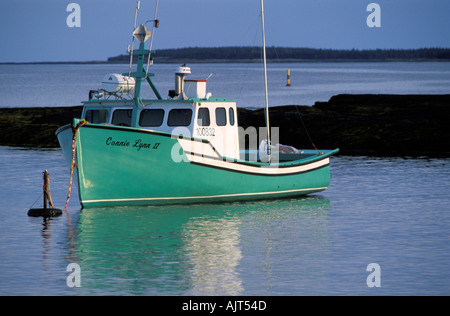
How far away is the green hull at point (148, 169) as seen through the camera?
22.1 metres

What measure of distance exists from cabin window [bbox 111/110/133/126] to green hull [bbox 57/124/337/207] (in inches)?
74.9

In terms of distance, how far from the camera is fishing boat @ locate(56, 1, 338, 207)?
22.2 metres

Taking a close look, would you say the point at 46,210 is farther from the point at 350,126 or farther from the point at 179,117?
the point at 350,126

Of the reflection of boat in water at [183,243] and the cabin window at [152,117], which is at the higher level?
the cabin window at [152,117]

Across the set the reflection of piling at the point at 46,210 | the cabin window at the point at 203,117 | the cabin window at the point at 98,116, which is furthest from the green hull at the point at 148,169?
the cabin window at the point at 98,116

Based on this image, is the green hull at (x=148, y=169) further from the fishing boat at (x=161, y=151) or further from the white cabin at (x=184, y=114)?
the white cabin at (x=184, y=114)

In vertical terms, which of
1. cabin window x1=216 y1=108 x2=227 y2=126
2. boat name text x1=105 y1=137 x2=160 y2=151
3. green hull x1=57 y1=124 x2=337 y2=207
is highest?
cabin window x1=216 y1=108 x2=227 y2=126

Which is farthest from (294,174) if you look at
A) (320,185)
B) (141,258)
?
(141,258)

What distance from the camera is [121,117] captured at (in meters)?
24.5

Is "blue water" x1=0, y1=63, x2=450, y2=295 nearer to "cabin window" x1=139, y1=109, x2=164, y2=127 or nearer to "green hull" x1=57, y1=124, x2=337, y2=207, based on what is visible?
"green hull" x1=57, y1=124, x2=337, y2=207

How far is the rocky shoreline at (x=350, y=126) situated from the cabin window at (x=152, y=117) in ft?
60.3

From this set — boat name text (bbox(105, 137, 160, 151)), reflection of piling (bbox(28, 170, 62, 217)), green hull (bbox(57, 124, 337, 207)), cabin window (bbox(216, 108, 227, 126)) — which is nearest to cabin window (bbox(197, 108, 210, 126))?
cabin window (bbox(216, 108, 227, 126))

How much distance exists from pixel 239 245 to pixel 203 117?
20.8ft
